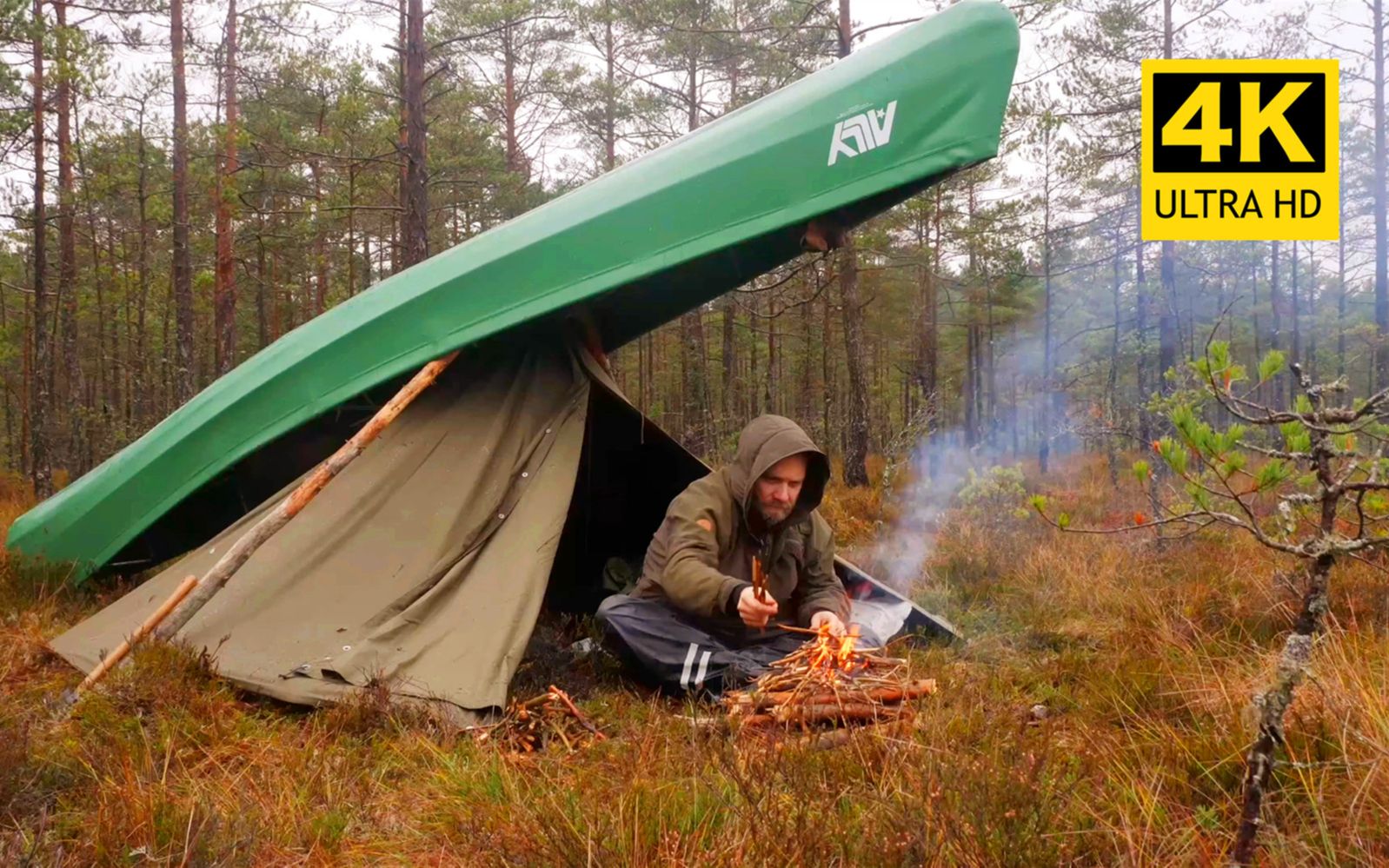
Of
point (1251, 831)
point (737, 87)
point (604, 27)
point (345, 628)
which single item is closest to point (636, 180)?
point (345, 628)

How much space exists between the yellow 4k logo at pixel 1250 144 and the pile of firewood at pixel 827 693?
382 centimetres

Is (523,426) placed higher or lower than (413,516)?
higher

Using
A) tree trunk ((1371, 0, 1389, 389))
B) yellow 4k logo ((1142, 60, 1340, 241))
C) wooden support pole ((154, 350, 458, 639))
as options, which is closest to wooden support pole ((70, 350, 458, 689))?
wooden support pole ((154, 350, 458, 639))

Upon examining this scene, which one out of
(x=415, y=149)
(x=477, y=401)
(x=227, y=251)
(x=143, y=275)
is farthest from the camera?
(x=143, y=275)

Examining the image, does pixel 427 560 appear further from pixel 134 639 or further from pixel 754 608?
pixel 754 608

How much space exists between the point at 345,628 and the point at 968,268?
61.4 ft

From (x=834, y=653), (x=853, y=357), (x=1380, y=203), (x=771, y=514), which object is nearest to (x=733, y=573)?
(x=771, y=514)

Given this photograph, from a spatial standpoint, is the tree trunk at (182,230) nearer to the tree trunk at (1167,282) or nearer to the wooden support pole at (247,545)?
the wooden support pole at (247,545)

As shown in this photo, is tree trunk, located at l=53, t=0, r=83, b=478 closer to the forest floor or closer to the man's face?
the forest floor

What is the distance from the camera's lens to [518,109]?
57.7ft

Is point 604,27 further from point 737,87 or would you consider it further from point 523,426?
point 523,426

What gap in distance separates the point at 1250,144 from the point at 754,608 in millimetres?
3986

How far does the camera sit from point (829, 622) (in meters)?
3.43

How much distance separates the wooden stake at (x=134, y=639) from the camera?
329 centimetres
